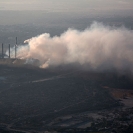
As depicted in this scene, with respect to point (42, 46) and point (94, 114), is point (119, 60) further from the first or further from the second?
point (94, 114)

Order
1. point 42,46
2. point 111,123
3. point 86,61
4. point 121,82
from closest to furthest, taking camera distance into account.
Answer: point 111,123, point 121,82, point 86,61, point 42,46

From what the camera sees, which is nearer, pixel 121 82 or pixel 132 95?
pixel 132 95

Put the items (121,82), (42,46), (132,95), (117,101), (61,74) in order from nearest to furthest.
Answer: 1. (117,101)
2. (132,95)
3. (121,82)
4. (61,74)
5. (42,46)

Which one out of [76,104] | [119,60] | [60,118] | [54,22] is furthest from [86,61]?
[54,22]

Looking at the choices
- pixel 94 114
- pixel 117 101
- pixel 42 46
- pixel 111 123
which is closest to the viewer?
pixel 111 123

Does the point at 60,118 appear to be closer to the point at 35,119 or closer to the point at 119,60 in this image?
the point at 35,119

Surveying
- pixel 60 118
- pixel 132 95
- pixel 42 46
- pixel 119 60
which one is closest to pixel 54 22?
pixel 42 46
